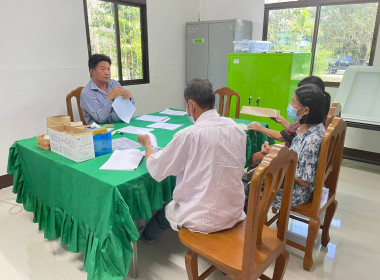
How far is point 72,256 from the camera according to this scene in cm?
182

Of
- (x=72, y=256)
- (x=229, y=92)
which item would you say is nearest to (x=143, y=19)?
(x=229, y=92)

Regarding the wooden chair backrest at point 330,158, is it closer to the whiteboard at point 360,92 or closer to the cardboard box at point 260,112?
the cardboard box at point 260,112

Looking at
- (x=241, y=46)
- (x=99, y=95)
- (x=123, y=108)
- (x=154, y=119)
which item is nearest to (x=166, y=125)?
(x=154, y=119)

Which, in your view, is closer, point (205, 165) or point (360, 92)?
point (205, 165)

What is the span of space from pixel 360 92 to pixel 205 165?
2.84 meters

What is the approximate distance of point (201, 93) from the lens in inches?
49.0

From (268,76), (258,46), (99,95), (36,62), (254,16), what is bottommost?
(99,95)

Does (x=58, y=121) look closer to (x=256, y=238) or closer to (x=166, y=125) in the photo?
(x=166, y=125)

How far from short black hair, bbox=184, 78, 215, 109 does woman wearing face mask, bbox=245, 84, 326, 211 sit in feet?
2.10

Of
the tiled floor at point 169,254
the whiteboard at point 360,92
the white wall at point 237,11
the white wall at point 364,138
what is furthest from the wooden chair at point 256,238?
the white wall at point 237,11

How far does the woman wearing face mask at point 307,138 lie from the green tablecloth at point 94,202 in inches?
27.0

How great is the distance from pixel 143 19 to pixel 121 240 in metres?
3.34

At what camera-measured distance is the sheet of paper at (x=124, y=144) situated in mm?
1731

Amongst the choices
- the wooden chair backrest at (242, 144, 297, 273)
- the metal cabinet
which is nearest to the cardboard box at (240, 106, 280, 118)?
the wooden chair backrest at (242, 144, 297, 273)
